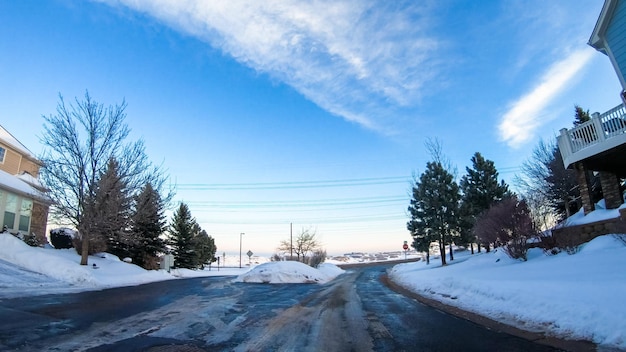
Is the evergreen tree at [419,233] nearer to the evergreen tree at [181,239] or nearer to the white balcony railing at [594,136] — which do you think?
the white balcony railing at [594,136]

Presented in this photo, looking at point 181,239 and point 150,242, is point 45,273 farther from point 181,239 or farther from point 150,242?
point 181,239

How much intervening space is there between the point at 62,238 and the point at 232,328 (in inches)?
989

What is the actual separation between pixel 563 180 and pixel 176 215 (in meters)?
35.0

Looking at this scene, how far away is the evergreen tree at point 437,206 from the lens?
2761 centimetres

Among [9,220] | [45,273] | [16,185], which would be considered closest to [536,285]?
[45,273]

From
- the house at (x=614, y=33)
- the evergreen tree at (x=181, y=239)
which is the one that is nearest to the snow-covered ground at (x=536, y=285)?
the house at (x=614, y=33)

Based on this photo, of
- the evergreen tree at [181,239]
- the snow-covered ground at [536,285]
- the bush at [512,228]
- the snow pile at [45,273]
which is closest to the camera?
the snow-covered ground at [536,285]

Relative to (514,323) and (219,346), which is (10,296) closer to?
(219,346)

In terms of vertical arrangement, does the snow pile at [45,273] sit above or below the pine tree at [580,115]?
below

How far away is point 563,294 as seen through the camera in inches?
305

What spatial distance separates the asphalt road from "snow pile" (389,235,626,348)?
3.20 feet

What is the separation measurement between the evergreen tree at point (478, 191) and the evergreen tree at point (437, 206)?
3.57ft

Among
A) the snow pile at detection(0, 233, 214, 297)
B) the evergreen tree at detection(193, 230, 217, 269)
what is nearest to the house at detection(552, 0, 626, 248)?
the snow pile at detection(0, 233, 214, 297)

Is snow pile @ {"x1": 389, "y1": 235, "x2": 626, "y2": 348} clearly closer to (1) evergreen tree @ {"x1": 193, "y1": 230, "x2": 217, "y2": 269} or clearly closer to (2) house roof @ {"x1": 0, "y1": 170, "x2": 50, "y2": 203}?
(2) house roof @ {"x1": 0, "y1": 170, "x2": 50, "y2": 203}
